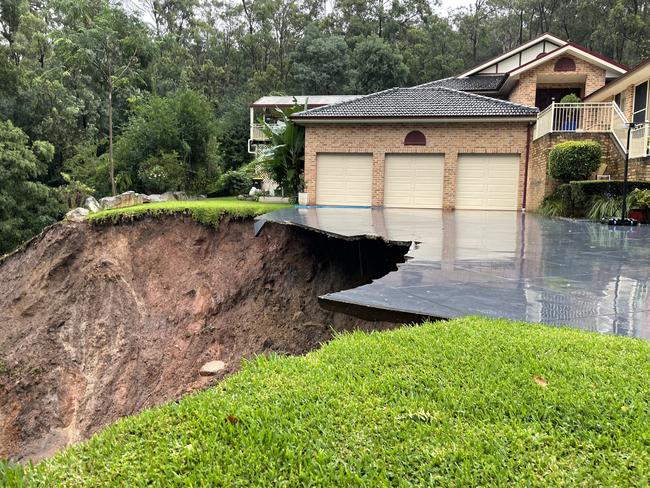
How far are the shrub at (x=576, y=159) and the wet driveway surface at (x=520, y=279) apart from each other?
199 inches

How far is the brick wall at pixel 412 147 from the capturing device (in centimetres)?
1677

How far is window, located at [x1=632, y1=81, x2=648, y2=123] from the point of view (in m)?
17.0

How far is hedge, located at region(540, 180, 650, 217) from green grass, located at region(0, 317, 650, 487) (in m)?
11.0

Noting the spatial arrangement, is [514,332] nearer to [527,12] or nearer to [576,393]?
[576,393]

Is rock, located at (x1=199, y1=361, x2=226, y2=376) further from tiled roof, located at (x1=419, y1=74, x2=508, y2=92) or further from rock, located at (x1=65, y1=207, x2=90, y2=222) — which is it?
tiled roof, located at (x1=419, y1=74, x2=508, y2=92)

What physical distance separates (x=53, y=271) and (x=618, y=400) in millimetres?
13606

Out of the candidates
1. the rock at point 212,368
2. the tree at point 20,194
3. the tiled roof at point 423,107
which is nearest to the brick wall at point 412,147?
the tiled roof at point 423,107

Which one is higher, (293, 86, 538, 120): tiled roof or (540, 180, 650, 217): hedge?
(293, 86, 538, 120): tiled roof

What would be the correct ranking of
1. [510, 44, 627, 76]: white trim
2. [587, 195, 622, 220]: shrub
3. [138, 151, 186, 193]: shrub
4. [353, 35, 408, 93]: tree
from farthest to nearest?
[353, 35, 408, 93]: tree, [138, 151, 186, 193]: shrub, [510, 44, 627, 76]: white trim, [587, 195, 622, 220]: shrub

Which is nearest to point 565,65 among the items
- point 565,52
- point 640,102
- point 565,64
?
point 565,64

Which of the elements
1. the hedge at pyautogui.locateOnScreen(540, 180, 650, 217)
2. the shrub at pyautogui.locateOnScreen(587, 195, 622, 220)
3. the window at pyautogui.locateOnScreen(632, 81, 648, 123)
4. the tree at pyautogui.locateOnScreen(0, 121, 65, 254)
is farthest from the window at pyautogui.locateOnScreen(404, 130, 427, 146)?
the tree at pyautogui.locateOnScreen(0, 121, 65, 254)

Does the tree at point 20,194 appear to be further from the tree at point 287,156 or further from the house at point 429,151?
the house at point 429,151

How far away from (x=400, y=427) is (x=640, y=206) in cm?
1186

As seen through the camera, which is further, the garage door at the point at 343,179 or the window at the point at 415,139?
the garage door at the point at 343,179
